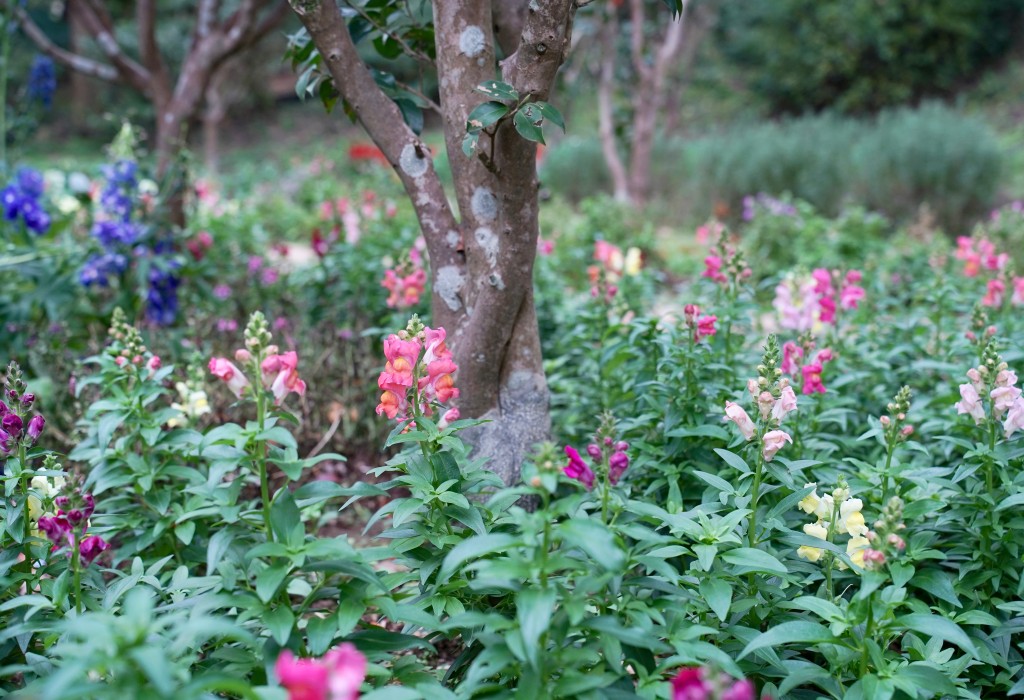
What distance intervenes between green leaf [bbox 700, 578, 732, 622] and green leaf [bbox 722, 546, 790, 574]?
0.16 ft

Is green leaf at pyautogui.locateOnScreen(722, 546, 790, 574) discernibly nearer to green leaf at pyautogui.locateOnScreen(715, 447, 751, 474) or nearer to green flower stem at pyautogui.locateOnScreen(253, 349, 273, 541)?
green leaf at pyautogui.locateOnScreen(715, 447, 751, 474)

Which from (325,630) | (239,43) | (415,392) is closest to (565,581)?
(325,630)

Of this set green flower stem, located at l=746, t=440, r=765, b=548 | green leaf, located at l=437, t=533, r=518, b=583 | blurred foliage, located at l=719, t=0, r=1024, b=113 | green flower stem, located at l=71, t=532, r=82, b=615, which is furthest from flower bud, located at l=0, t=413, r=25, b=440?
blurred foliage, located at l=719, t=0, r=1024, b=113

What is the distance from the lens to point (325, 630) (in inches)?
56.8

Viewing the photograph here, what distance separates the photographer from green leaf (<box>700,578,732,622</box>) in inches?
61.7

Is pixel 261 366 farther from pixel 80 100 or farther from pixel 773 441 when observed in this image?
pixel 80 100

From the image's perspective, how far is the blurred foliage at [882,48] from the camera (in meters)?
16.0

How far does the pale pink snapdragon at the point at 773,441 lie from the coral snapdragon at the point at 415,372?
0.69 meters

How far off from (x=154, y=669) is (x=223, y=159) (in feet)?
64.4

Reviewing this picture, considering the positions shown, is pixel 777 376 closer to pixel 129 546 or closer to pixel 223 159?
pixel 129 546

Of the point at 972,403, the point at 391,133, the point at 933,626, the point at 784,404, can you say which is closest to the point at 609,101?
the point at 391,133

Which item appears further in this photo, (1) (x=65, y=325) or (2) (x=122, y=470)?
(1) (x=65, y=325)

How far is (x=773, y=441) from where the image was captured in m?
1.80

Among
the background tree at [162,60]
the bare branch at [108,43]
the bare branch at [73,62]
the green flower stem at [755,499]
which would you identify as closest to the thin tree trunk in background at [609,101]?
the background tree at [162,60]
